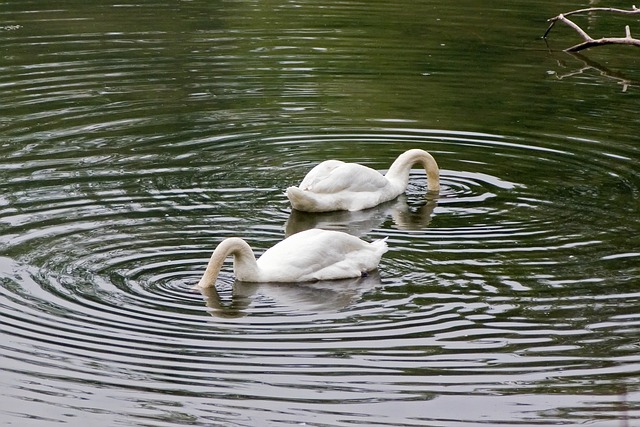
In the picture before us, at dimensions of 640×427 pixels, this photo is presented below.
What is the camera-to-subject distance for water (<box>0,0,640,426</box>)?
10.5 meters

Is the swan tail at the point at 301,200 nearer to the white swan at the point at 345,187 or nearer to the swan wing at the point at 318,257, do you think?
the white swan at the point at 345,187

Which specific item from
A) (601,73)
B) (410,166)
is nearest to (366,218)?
(410,166)

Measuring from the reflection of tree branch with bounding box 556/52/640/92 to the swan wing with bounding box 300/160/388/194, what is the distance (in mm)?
6979

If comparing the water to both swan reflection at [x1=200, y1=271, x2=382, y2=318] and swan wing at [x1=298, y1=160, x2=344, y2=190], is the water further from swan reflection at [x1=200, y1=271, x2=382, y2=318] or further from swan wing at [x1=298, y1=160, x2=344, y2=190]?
swan wing at [x1=298, y1=160, x2=344, y2=190]

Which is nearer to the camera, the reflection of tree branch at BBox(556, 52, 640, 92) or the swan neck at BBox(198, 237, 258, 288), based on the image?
the swan neck at BBox(198, 237, 258, 288)

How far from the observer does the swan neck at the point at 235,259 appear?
12.6 metres

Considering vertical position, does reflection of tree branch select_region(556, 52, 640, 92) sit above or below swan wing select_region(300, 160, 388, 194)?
above

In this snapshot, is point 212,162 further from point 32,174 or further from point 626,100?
point 626,100

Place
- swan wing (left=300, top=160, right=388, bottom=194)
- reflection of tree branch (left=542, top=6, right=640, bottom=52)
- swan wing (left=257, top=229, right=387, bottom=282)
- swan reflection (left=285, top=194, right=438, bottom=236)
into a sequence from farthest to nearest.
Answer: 1. reflection of tree branch (left=542, top=6, right=640, bottom=52)
2. swan wing (left=300, top=160, right=388, bottom=194)
3. swan reflection (left=285, top=194, right=438, bottom=236)
4. swan wing (left=257, top=229, right=387, bottom=282)

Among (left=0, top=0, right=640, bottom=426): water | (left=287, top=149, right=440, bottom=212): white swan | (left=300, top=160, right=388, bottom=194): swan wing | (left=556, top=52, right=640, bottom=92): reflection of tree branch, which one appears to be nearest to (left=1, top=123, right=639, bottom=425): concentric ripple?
(left=0, top=0, right=640, bottom=426): water

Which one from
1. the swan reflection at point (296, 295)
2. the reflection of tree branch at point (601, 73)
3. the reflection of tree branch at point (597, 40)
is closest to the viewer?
the swan reflection at point (296, 295)

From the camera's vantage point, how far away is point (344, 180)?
15.8 metres

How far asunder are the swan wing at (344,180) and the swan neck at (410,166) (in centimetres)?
61

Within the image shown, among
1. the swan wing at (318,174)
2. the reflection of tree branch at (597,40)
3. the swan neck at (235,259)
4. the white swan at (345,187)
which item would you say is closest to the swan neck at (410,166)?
the white swan at (345,187)
